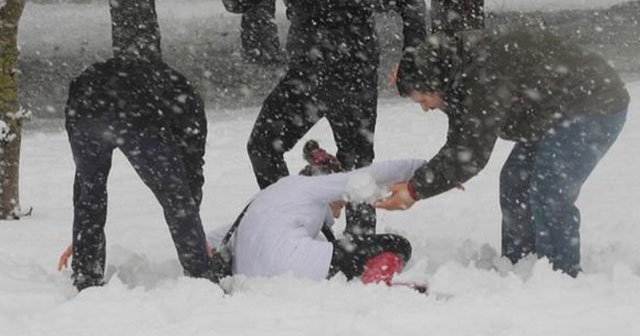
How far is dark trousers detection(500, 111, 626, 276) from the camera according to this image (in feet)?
17.1

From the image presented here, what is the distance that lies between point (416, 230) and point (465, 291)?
174 centimetres

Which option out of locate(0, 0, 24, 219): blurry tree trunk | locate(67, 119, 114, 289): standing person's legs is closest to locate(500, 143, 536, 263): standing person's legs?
locate(67, 119, 114, 289): standing person's legs

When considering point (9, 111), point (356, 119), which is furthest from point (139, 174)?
point (9, 111)

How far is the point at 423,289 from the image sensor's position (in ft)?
17.1

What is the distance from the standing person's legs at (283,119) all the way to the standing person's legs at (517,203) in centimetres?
106

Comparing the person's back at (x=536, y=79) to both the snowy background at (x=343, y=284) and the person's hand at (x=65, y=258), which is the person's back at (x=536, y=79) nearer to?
the snowy background at (x=343, y=284)

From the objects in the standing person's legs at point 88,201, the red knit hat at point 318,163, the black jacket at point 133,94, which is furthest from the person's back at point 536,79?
the standing person's legs at point 88,201

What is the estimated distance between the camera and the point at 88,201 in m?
5.28

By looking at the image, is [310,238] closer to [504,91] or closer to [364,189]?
[364,189]

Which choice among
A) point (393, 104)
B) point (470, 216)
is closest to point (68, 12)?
point (393, 104)

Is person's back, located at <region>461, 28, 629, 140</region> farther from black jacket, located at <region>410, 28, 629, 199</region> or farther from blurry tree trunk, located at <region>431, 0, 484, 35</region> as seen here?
blurry tree trunk, located at <region>431, 0, 484, 35</region>

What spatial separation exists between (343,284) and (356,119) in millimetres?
1203

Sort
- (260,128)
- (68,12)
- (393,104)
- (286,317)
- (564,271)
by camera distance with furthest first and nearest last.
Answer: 1. (68,12)
2. (393,104)
3. (260,128)
4. (564,271)
5. (286,317)

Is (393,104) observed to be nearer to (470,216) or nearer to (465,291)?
(470,216)
